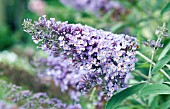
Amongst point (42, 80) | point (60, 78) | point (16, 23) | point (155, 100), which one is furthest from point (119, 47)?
point (16, 23)

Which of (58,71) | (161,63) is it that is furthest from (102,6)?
A: (161,63)

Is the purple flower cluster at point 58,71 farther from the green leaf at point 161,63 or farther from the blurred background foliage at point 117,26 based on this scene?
the green leaf at point 161,63

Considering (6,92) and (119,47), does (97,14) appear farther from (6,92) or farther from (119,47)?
(119,47)

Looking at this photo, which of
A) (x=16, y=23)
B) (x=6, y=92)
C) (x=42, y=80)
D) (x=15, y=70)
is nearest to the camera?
(x=6, y=92)

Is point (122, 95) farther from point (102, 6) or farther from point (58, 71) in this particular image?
point (102, 6)

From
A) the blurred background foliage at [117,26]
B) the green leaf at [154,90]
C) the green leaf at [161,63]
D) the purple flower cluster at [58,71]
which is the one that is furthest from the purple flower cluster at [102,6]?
the green leaf at [154,90]

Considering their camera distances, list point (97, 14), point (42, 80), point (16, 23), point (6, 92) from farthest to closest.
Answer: point (16, 23) < point (97, 14) < point (42, 80) < point (6, 92)

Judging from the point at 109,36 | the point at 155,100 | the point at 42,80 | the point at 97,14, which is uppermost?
the point at 97,14
